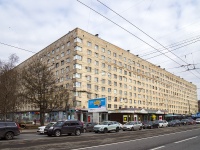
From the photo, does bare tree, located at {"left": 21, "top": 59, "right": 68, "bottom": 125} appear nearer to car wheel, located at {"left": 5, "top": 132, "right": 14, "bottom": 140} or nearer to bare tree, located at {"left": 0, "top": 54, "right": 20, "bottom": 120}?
bare tree, located at {"left": 0, "top": 54, "right": 20, "bottom": 120}

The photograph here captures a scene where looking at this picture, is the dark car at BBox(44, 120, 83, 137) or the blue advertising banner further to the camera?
the blue advertising banner

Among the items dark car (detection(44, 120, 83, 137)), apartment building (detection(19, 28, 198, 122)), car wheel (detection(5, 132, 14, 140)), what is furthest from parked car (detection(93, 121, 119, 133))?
apartment building (detection(19, 28, 198, 122))

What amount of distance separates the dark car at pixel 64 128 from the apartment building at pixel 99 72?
78.1 feet

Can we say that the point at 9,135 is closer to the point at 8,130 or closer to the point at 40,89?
the point at 8,130

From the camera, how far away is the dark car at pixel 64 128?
23461 mm

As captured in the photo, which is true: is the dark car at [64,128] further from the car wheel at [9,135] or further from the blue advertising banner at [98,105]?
the blue advertising banner at [98,105]

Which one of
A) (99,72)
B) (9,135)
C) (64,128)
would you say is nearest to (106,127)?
(64,128)

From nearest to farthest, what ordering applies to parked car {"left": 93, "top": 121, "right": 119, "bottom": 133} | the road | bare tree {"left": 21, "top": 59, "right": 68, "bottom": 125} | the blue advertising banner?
the road, parked car {"left": 93, "top": 121, "right": 119, "bottom": 133}, bare tree {"left": 21, "top": 59, "right": 68, "bottom": 125}, the blue advertising banner

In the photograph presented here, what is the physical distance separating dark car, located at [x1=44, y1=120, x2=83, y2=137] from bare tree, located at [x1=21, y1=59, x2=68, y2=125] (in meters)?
13.5

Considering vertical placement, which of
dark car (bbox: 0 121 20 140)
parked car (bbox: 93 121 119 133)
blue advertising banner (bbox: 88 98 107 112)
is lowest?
parked car (bbox: 93 121 119 133)

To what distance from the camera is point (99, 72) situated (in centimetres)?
6184

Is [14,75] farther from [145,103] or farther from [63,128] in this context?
[145,103]

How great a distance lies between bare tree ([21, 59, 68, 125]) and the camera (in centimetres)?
3734

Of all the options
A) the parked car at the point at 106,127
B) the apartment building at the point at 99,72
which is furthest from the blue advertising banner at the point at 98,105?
the parked car at the point at 106,127
